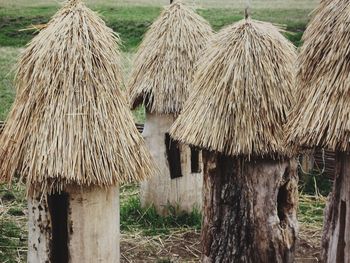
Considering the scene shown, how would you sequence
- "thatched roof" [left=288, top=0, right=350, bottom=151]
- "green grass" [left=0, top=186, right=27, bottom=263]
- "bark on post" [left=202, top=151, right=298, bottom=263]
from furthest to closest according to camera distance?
"green grass" [left=0, top=186, right=27, bottom=263] < "bark on post" [left=202, top=151, right=298, bottom=263] < "thatched roof" [left=288, top=0, right=350, bottom=151]

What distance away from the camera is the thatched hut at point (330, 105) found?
4.98 metres

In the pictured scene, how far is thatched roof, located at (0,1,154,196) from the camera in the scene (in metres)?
5.95

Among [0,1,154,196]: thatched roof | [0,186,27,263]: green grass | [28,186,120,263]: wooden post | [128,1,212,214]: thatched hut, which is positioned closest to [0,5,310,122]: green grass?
[0,186,27,263]: green grass

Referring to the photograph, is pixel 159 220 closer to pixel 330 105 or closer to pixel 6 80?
pixel 330 105

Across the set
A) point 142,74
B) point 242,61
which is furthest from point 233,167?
point 142,74

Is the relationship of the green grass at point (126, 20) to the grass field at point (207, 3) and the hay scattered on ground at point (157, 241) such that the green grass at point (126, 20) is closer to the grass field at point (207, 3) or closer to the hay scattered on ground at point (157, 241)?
the grass field at point (207, 3)

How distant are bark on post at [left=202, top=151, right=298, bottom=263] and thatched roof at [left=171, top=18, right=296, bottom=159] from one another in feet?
0.95

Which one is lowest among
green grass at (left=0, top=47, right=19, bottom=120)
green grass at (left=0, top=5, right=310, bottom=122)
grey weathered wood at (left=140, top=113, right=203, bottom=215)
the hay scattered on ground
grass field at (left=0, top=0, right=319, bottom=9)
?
the hay scattered on ground

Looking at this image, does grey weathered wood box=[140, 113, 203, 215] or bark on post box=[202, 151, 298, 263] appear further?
grey weathered wood box=[140, 113, 203, 215]

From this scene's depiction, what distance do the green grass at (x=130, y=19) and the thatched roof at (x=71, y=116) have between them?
1424 centimetres

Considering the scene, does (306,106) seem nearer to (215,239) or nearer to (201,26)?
(215,239)

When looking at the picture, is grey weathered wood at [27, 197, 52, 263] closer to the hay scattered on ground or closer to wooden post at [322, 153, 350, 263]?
the hay scattered on ground

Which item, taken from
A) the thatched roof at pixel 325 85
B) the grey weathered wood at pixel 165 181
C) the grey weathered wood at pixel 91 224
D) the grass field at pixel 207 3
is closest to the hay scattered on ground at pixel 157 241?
the grey weathered wood at pixel 165 181

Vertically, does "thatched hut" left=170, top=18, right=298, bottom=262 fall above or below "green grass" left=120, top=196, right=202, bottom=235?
above
